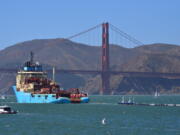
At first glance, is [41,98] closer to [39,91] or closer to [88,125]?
[39,91]

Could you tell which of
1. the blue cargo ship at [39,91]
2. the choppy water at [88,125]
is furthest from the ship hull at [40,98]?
the choppy water at [88,125]

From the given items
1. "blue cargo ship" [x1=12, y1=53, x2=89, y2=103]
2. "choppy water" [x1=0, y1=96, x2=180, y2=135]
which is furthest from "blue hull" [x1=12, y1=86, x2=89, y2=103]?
"choppy water" [x1=0, y1=96, x2=180, y2=135]

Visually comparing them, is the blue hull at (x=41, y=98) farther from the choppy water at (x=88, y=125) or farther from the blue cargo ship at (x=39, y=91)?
the choppy water at (x=88, y=125)

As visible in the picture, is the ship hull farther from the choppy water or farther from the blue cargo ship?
the choppy water

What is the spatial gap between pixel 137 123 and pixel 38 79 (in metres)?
63.3

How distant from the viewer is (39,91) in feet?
452

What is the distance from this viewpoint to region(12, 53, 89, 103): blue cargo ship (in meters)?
134

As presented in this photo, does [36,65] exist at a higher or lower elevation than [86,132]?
higher

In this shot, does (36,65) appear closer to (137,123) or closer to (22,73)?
(22,73)

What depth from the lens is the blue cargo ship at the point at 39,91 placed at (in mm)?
134500

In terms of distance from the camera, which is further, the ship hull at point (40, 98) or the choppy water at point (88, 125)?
the ship hull at point (40, 98)

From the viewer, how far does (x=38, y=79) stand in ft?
460

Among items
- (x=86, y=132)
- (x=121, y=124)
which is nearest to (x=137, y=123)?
(x=121, y=124)

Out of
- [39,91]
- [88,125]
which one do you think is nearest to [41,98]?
[39,91]
